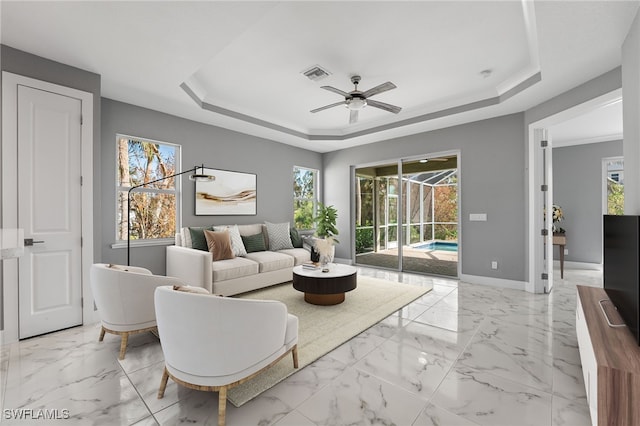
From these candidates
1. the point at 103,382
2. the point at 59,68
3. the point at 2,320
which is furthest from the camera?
the point at 59,68

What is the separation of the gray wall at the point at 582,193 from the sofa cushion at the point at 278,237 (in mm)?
5677

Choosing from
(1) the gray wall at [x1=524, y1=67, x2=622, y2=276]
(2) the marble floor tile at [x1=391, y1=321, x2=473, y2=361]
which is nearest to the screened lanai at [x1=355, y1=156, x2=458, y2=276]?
(1) the gray wall at [x1=524, y1=67, x2=622, y2=276]

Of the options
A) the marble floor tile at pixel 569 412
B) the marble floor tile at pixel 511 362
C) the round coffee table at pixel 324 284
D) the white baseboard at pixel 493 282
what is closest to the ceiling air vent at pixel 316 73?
the round coffee table at pixel 324 284

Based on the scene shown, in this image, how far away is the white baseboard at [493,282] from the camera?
446 cm

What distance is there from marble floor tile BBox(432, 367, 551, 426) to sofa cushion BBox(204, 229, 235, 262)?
3.12 meters

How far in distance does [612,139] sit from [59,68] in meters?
8.60

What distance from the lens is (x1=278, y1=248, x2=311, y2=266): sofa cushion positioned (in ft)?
15.9

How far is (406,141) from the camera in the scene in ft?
18.6

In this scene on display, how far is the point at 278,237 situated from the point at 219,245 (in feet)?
4.14

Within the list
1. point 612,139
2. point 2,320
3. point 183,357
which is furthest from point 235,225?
point 612,139

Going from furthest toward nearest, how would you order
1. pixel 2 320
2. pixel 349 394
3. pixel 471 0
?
pixel 2 320 → pixel 471 0 → pixel 349 394

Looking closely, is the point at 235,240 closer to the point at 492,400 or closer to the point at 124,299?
the point at 124,299

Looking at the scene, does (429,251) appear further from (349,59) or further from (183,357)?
(183,357)

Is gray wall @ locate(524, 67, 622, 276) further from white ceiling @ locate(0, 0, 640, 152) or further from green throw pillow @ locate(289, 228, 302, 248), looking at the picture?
green throw pillow @ locate(289, 228, 302, 248)
